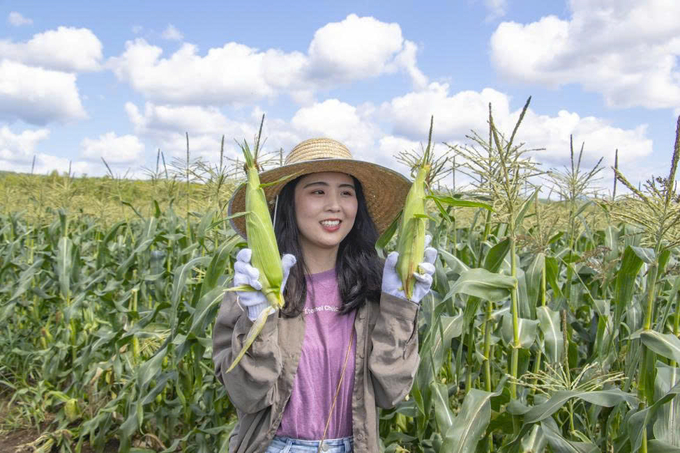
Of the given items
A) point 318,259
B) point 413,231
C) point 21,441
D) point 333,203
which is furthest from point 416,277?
point 21,441

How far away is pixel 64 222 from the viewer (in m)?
6.61

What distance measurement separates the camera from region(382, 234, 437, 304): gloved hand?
2.33 m

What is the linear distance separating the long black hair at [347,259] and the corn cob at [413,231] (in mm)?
487

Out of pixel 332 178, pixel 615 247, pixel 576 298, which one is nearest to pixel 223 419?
pixel 332 178

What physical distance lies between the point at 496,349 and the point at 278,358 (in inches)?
85.3

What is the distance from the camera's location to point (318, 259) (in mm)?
2900

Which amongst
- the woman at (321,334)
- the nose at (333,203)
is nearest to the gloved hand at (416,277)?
the woman at (321,334)

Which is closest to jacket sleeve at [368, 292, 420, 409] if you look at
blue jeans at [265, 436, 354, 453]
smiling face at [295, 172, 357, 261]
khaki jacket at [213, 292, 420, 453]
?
khaki jacket at [213, 292, 420, 453]

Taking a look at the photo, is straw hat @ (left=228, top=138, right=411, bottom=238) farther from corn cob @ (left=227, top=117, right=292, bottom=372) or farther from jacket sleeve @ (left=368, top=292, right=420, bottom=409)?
jacket sleeve @ (left=368, top=292, right=420, bottom=409)

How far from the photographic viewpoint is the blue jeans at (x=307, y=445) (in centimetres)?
260

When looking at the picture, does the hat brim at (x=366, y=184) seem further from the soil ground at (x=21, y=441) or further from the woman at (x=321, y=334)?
the soil ground at (x=21, y=441)

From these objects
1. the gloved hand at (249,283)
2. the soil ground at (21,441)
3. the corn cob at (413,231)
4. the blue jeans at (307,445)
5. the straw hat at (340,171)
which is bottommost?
the soil ground at (21,441)

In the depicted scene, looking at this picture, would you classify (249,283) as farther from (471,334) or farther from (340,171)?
(471,334)

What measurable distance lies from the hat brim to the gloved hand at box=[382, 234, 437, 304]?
20.8 inches
